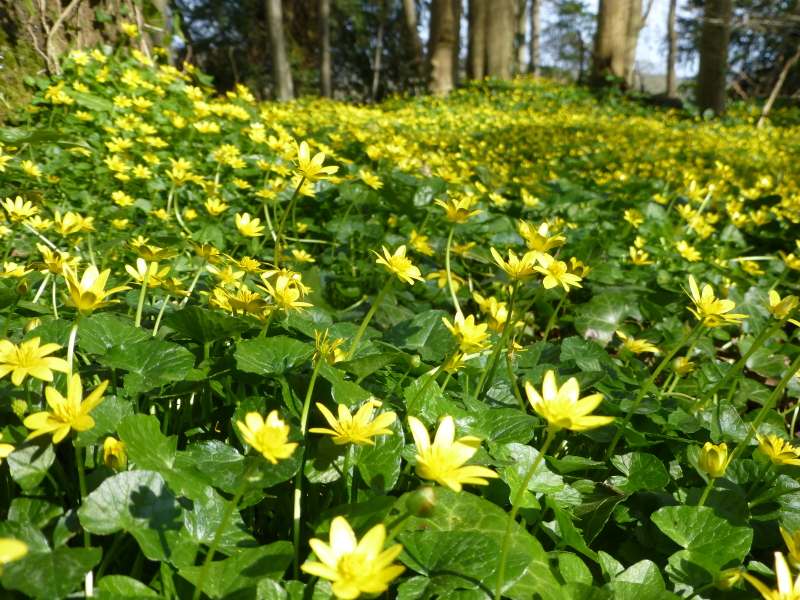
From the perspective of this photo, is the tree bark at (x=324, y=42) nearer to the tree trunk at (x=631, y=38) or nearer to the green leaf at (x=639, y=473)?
the tree trunk at (x=631, y=38)

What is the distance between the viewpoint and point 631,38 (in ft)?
45.1

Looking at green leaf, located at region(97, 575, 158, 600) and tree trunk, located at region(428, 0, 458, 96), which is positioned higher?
tree trunk, located at region(428, 0, 458, 96)

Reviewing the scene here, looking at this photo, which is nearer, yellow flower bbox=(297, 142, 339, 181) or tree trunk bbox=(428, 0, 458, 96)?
yellow flower bbox=(297, 142, 339, 181)

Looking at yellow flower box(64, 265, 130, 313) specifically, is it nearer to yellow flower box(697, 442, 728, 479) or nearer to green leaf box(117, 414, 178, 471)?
green leaf box(117, 414, 178, 471)

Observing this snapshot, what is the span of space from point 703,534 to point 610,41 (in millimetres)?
12488

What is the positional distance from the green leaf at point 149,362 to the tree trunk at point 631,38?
12.7 m

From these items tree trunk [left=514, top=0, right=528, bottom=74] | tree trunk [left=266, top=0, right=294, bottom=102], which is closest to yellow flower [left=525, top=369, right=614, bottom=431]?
tree trunk [left=266, top=0, right=294, bottom=102]

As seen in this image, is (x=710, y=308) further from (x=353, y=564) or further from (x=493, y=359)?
(x=353, y=564)

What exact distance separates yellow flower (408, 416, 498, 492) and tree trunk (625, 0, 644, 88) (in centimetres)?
1280

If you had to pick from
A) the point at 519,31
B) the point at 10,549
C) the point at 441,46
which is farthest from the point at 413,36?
the point at 10,549

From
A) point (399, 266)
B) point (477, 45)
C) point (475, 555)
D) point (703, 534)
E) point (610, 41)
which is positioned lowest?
point (703, 534)

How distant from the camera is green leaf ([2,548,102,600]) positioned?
27.8 inches

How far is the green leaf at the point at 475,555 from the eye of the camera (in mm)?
842

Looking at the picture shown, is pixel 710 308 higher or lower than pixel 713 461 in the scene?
higher
